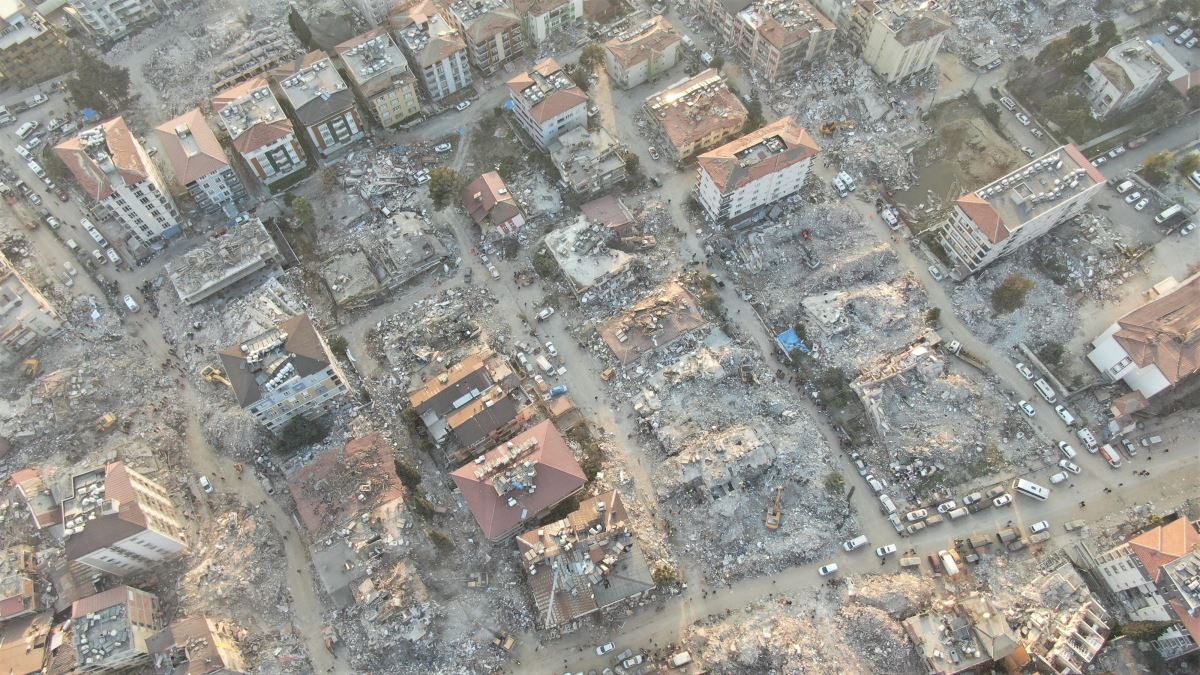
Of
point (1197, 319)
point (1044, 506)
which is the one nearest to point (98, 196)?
point (1044, 506)

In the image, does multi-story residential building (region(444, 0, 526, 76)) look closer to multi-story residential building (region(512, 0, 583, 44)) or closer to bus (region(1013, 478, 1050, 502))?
multi-story residential building (region(512, 0, 583, 44))

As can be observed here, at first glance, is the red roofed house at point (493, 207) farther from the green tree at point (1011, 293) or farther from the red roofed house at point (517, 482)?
the green tree at point (1011, 293)

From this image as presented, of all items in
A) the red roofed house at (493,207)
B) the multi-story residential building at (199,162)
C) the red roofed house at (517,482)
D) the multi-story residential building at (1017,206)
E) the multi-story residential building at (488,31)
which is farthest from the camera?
the multi-story residential building at (488,31)

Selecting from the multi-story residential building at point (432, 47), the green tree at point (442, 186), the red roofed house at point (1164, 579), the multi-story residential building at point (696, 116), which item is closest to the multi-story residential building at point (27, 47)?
the multi-story residential building at point (432, 47)

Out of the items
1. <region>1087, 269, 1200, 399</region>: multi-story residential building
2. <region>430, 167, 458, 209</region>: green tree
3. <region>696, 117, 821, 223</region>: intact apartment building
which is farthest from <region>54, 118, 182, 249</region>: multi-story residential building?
<region>1087, 269, 1200, 399</region>: multi-story residential building

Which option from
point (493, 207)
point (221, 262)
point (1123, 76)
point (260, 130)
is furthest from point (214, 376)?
point (1123, 76)
